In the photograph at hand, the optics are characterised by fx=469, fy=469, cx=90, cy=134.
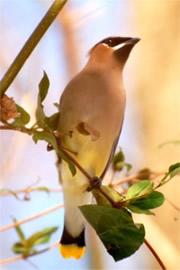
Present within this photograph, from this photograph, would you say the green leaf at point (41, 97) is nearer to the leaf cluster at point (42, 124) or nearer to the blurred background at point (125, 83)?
the leaf cluster at point (42, 124)

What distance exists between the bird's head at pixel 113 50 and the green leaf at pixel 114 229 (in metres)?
0.25

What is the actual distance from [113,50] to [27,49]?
25 centimetres

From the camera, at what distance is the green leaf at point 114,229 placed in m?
0.39

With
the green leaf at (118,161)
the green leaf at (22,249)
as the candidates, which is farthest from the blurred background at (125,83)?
the green leaf at (118,161)

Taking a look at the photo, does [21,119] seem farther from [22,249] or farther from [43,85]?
[22,249]

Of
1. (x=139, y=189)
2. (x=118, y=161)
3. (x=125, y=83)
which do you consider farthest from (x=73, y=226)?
(x=139, y=189)

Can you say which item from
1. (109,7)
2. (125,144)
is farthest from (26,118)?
(125,144)

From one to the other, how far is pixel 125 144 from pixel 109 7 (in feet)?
1.54

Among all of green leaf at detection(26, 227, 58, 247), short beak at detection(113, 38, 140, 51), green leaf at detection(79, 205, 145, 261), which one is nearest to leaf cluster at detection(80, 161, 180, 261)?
green leaf at detection(79, 205, 145, 261)

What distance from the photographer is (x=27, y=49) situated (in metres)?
0.39

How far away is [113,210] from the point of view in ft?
1.31

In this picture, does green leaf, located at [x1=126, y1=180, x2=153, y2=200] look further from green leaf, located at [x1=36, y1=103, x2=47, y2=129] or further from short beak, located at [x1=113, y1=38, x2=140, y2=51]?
short beak, located at [x1=113, y1=38, x2=140, y2=51]

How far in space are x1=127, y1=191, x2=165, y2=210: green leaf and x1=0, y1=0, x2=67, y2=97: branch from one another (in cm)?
15

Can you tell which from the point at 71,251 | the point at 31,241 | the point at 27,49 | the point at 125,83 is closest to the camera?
the point at 27,49
